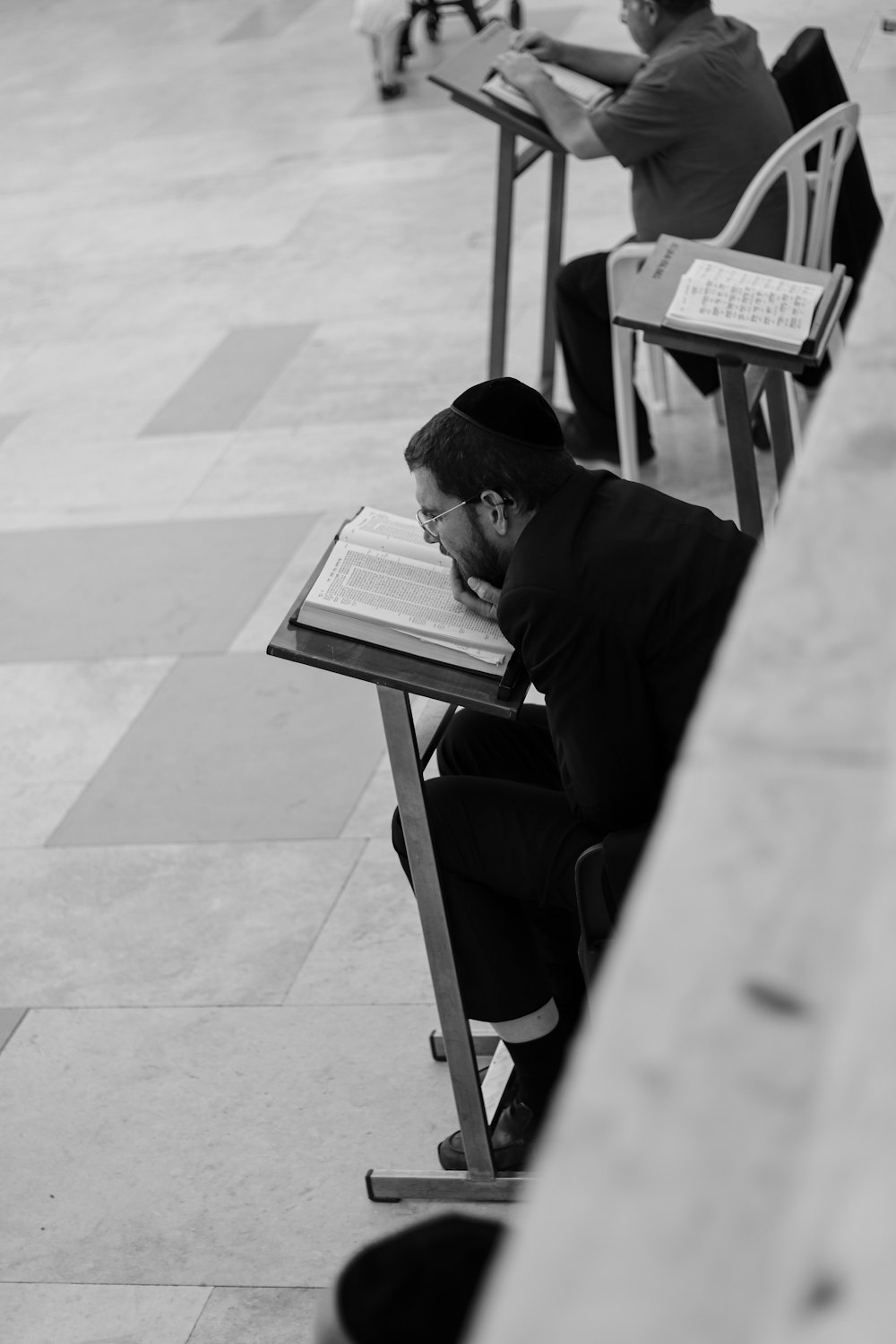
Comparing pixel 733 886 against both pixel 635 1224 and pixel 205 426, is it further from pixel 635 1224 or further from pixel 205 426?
pixel 205 426

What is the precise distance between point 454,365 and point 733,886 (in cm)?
479

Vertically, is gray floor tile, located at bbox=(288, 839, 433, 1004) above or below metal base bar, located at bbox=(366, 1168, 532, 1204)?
below

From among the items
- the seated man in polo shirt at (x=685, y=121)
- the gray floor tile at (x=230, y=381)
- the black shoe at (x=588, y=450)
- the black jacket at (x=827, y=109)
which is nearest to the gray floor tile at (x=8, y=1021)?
the black shoe at (x=588, y=450)

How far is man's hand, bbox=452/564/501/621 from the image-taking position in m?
2.19

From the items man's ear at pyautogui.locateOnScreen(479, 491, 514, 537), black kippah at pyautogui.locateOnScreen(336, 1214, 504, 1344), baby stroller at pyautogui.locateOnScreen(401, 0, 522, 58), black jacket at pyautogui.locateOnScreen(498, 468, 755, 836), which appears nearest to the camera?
black kippah at pyautogui.locateOnScreen(336, 1214, 504, 1344)

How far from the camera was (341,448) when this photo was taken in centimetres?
509

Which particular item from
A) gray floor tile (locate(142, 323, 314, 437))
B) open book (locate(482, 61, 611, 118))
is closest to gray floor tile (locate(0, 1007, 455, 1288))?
open book (locate(482, 61, 611, 118))

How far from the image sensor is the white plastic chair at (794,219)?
12.8ft

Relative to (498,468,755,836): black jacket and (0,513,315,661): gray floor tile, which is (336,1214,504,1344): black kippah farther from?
(0,513,315,661): gray floor tile

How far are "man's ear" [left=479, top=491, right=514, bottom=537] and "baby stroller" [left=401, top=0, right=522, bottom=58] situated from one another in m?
6.90

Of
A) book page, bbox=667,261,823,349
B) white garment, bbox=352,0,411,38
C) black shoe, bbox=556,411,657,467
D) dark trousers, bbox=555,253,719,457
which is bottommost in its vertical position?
black shoe, bbox=556,411,657,467

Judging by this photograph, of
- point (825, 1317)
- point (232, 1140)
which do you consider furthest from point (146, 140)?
point (825, 1317)

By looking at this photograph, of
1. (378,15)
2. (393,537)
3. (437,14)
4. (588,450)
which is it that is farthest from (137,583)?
(437,14)

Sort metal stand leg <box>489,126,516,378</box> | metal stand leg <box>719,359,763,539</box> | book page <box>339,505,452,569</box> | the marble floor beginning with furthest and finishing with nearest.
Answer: metal stand leg <box>489,126,516,378</box> → metal stand leg <box>719,359,763,539</box> → the marble floor → book page <box>339,505,452,569</box>
